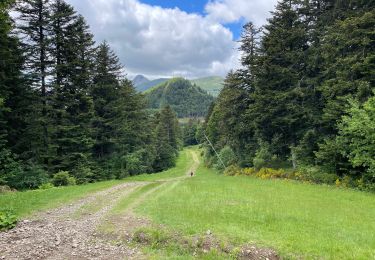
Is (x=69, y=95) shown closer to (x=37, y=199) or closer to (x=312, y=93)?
(x=37, y=199)

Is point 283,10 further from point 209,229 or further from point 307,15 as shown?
point 209,229

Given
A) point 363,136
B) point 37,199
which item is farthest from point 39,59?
point 363,136

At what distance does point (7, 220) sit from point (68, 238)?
2952mm

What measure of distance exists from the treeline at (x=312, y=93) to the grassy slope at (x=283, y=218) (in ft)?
14.6

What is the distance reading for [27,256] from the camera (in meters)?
9.08

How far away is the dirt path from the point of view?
30.6 feet

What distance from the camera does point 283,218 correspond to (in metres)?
12.8

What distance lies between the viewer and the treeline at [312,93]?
22641 millimetres

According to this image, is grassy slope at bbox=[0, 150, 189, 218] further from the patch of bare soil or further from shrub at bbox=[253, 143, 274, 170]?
shrub at bbox=[253, 143, 274, 170]

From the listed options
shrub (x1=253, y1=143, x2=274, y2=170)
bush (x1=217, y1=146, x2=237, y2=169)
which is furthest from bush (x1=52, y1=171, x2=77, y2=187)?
bush (x1=217, y1=146, x2=237, y2=169)

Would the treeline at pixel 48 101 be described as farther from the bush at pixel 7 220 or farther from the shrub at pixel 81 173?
the bush at pixel 7 220

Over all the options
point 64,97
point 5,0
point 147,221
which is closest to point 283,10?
point 64,97

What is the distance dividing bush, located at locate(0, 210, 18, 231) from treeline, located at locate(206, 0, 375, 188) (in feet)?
63.6

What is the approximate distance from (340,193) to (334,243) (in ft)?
38.6
